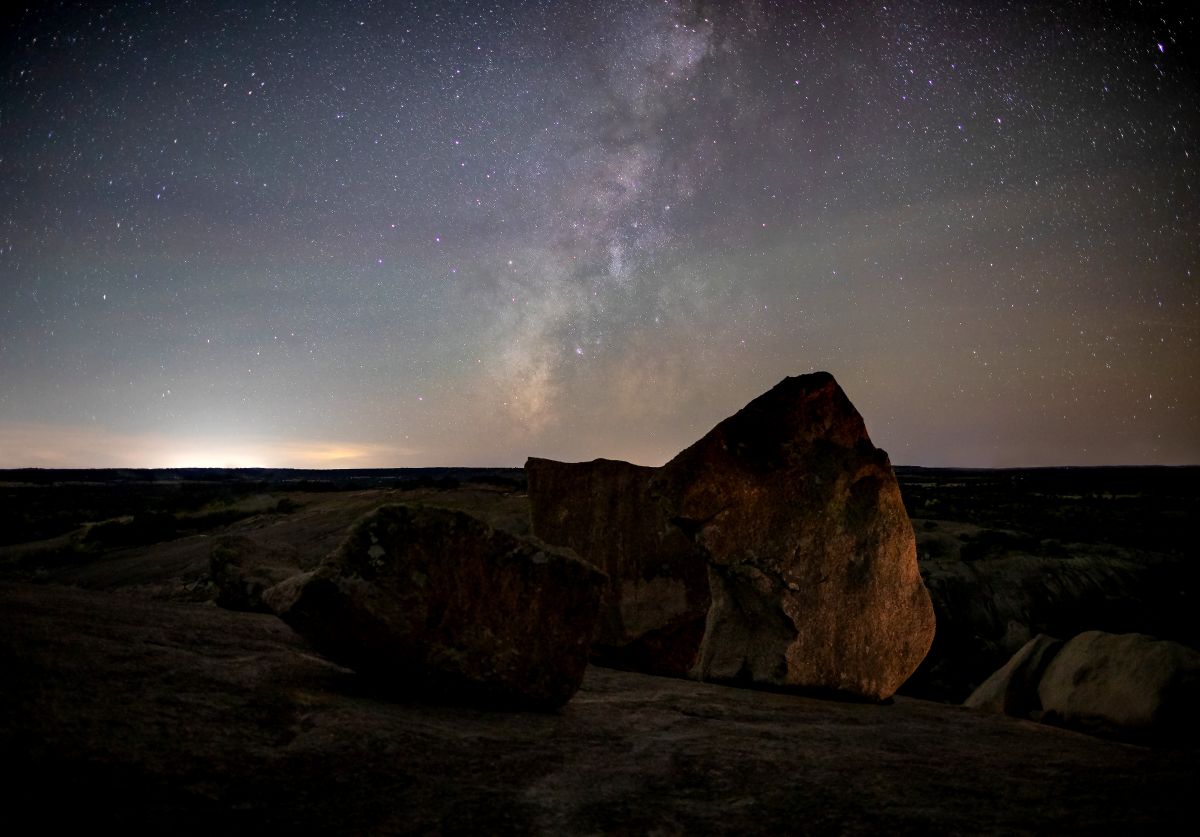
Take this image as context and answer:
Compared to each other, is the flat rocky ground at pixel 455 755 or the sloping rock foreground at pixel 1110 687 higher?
the flat rocky ground at pixel 455 755

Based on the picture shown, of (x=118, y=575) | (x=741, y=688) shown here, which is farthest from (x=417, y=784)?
(x=118, y=575)

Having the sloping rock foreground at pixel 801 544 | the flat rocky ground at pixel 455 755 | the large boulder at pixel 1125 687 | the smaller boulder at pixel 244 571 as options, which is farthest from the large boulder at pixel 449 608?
the large boulder at pixel 1125 687

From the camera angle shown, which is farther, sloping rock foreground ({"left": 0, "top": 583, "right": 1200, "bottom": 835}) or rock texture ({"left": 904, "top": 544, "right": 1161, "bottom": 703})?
rock texture ({"left": 904, "top": 544, "right": 1161, "bottom": 703})

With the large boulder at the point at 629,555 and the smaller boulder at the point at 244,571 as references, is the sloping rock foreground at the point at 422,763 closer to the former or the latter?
the smaller boulder at the point at 244,571

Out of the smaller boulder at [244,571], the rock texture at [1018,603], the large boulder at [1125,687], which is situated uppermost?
the smaller boulder at [244,571]

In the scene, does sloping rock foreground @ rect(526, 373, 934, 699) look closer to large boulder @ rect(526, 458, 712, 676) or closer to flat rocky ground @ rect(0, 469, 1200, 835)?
flat rocky ground @ rect(0, 469, 1200, 835)

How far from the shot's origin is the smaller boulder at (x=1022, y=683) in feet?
25.5

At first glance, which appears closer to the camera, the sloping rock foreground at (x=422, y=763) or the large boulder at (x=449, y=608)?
the sloping rock foreground at (x=422, y=763)

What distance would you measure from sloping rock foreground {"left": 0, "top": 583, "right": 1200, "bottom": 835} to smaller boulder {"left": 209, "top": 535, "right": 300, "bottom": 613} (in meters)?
2.64

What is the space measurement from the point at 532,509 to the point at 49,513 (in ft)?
130

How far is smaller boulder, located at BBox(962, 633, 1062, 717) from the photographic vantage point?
7.78 meters

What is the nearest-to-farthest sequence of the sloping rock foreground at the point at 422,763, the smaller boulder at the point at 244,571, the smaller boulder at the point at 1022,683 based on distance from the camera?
1. the sloping rock foreground at the point at 422,763
2. the smaller boulder at the point at 244,571
3. the smaller boulder at the point at 1022,683

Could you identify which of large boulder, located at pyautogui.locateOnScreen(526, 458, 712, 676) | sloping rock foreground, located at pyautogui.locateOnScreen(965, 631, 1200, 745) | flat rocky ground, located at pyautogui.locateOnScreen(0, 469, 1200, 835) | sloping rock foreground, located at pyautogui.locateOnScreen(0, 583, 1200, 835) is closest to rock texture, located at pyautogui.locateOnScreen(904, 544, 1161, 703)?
sloping rock foreground, located at pyautogui.locateOnScreen(965, 631, 1200, 745)

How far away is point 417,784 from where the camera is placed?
8.09 feet
